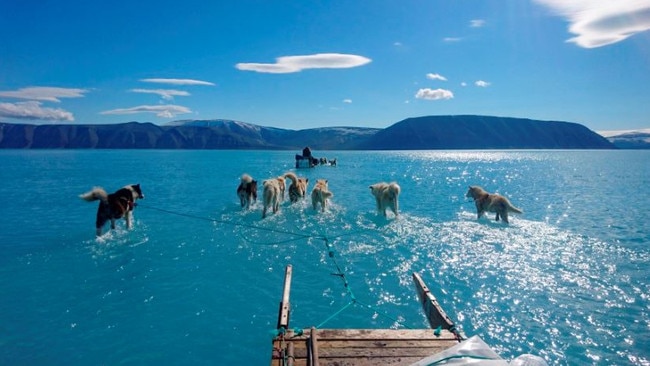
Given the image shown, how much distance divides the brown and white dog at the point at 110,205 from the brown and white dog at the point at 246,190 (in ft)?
19.6

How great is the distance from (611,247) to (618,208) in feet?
41.7

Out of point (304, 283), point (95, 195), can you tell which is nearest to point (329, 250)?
point (304, 283)

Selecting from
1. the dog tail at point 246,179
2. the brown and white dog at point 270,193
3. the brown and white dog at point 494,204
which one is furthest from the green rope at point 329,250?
the brown and white dog at point 494,204

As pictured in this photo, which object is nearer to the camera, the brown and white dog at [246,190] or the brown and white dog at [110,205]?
the brown and white dog at [110,205]

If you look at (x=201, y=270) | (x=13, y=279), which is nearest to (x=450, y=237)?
(x=201, y=270)

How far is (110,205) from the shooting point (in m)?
15.0

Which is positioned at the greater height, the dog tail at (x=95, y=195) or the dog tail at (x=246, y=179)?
the dog tail at (x=246, y=179)

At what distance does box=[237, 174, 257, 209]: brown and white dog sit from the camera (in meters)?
20.4

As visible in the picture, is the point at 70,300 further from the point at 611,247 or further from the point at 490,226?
the point at 611,247

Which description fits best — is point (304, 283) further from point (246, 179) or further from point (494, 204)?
point (494, 204)

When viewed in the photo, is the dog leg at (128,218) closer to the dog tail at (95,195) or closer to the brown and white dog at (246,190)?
the dog tail at (95,195)

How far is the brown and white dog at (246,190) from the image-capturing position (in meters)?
20.4

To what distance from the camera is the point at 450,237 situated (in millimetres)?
15031

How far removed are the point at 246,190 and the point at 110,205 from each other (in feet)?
23.9
